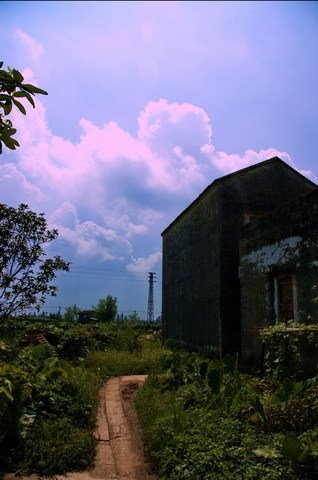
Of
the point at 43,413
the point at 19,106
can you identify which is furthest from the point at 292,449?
the point at 19,106

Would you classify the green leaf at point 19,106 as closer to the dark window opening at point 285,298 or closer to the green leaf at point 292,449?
the green leaf at point 292,449

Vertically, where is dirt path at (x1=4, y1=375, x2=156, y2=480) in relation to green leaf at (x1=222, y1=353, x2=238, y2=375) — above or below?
below

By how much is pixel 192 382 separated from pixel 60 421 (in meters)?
3.17

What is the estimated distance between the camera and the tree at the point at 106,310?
117ft

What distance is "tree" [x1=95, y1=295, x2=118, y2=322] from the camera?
35594 mm

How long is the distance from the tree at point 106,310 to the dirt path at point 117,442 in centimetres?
2695

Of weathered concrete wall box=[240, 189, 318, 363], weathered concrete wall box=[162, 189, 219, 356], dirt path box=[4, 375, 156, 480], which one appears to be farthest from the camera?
weathered concrete wall box=[162, 189, 219, 356]

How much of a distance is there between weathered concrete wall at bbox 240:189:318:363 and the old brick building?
0.02 m

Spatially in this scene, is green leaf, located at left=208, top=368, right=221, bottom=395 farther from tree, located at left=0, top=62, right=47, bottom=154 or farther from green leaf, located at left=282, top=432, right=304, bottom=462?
tree, located at left=0, top=62, right=47, bottom=154

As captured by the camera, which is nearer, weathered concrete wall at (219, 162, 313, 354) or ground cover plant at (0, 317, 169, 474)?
ground cover plant at (0, 317, 169, 474)

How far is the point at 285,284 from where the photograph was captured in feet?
31.5

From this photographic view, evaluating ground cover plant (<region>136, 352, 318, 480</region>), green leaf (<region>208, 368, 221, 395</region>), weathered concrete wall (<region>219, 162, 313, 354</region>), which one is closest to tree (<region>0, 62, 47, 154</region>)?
ground cover plant (<region>136, 352, 318, 480</region>)

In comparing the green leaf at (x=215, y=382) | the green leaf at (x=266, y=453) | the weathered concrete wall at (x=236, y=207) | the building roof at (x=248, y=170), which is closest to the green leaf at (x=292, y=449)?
the green leaf at (x=266, y=453)

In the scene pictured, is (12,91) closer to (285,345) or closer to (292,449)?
(292,449)
